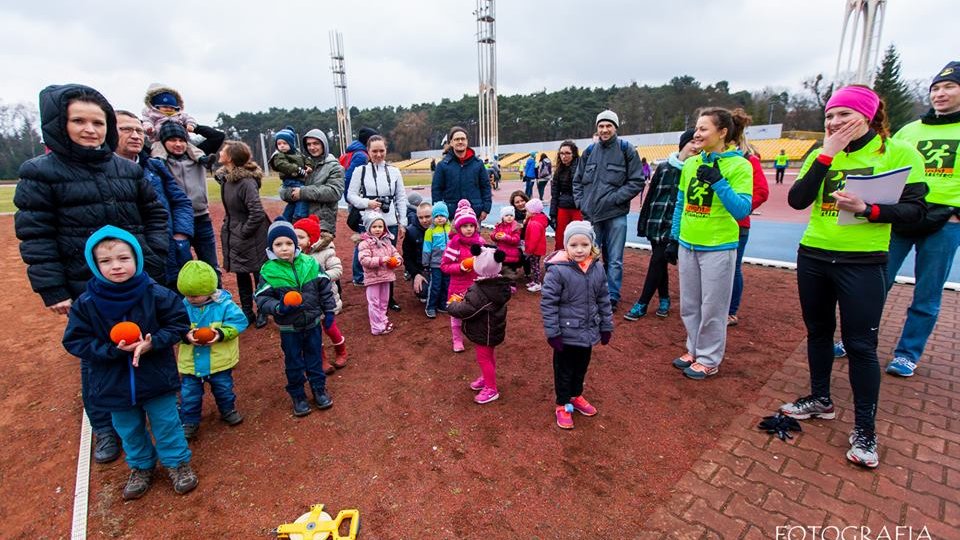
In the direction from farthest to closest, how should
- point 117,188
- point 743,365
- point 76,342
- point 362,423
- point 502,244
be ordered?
point 502,244
point 743,365
point 362,423
point 117,188
point 76,342

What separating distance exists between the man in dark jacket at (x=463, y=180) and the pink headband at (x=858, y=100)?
368 centimetres

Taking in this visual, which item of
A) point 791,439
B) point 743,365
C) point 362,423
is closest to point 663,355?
point 743,365

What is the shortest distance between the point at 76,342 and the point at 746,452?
3919mm

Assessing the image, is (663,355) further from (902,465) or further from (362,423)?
(362,423)

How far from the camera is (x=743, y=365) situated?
13.3 ft

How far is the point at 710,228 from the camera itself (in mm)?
→ 3535

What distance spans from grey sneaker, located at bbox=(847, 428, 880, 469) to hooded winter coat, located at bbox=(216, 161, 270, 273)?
17.1ft

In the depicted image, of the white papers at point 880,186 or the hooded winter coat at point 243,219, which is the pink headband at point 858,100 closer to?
the white papers at point 880,186

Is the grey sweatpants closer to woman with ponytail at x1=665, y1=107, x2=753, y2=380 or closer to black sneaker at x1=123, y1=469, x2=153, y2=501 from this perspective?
woman with ponytail at x1=665, y1=107, x2=753, y2=380

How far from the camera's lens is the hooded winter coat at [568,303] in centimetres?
302

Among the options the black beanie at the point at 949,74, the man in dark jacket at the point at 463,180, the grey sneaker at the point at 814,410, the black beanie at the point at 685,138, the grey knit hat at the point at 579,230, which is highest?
the black beanie at the point at 949,74

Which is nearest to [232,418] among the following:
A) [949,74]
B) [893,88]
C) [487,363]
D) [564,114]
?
[487,363]

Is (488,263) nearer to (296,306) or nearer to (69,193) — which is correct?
(296,306)

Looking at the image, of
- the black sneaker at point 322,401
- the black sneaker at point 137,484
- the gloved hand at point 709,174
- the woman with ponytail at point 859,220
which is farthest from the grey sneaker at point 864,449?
the black sneaker at point 137,484
